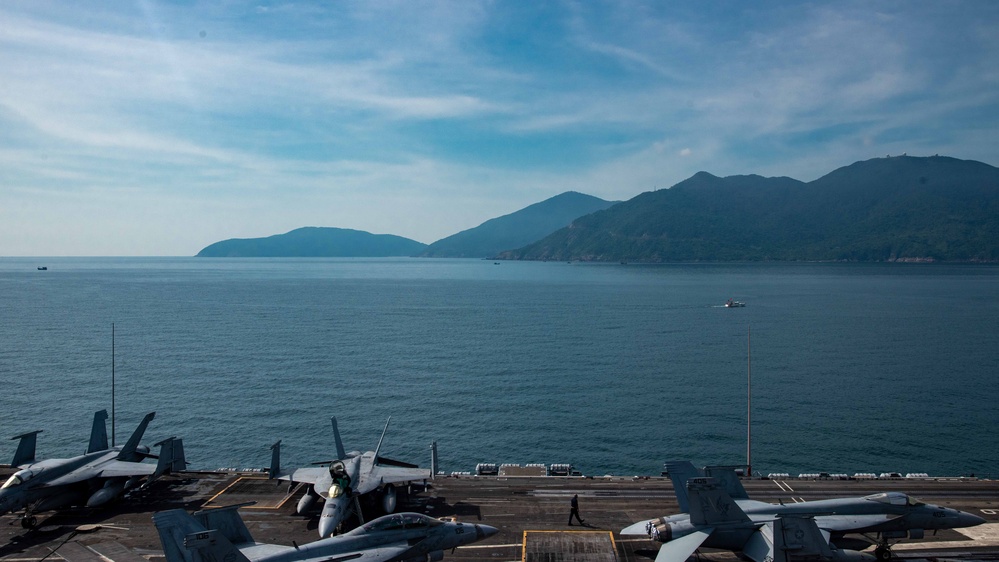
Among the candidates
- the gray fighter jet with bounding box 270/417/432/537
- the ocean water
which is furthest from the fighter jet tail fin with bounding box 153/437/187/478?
the ocean water

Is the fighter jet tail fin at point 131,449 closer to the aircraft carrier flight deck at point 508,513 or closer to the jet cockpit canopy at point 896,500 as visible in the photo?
the aircraft carrier flight deck at point 508,513

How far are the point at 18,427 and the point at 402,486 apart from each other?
205 ft

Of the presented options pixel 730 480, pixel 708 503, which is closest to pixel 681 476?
pixel 708 503

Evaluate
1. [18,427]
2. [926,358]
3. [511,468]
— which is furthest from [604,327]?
[18,427]

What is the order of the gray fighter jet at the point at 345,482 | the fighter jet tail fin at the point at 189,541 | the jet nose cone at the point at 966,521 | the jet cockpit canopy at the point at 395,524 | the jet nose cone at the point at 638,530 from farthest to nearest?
the gray fighter jet at the point at 345,482 < the jet nose cone at the point at 966,521 < the jet nose cone at the point at 638,530 < the jet cockpit canopy at the point at 395,524 < the fighter jet tail fin at the point at 189,541

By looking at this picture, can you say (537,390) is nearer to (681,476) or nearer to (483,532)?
(681,476)

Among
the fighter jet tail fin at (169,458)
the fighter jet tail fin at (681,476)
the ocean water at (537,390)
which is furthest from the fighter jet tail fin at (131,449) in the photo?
the fighter jet tail fin at (681,476)

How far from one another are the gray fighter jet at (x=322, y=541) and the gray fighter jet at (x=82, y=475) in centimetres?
1762

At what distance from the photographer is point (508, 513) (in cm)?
4156

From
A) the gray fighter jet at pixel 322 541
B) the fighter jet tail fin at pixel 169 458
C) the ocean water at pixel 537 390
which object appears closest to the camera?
the gray fighter jet at pixel 322 541

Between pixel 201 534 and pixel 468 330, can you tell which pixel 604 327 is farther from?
pixel 201 534

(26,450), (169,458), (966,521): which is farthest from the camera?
(169,458)

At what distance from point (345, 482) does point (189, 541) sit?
39.2 feet

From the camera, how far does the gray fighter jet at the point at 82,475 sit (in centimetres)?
3859
